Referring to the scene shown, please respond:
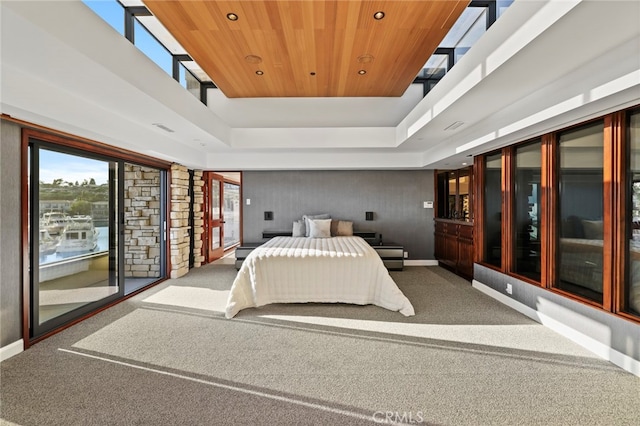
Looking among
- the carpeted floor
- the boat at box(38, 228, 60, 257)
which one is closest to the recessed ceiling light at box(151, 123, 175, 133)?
the boat at box(38, 228, 60, 257)

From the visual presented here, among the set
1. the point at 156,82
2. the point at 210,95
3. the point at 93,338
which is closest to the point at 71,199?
the point at 93,338

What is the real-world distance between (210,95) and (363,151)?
3.00 m

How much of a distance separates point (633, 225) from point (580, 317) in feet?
3.30

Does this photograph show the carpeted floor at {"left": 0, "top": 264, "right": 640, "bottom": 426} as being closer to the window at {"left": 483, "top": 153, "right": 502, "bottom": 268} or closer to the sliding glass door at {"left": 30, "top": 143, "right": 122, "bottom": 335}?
the sliding glass door at {"left": 30, "top": 143, "right": 122, "bottom": 335}

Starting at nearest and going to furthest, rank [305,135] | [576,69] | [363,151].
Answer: [576,69] < [305,135] < [363,151]

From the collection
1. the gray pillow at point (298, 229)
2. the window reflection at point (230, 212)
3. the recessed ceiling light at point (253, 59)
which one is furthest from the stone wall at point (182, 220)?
the recessed ceiling light at point (253, 59)

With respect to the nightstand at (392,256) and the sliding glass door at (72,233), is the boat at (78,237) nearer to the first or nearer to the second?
the sliding glass door at (72,233)

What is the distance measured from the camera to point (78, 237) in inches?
155

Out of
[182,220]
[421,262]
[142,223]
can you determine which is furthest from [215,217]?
[421,262]

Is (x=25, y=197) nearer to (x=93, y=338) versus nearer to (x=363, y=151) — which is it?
(x=93, y=338)

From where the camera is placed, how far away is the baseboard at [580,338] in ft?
7.98

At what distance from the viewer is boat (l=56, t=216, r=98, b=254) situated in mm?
3760

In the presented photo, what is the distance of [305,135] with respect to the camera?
557 cm

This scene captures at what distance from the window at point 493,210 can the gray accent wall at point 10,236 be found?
589 cm
